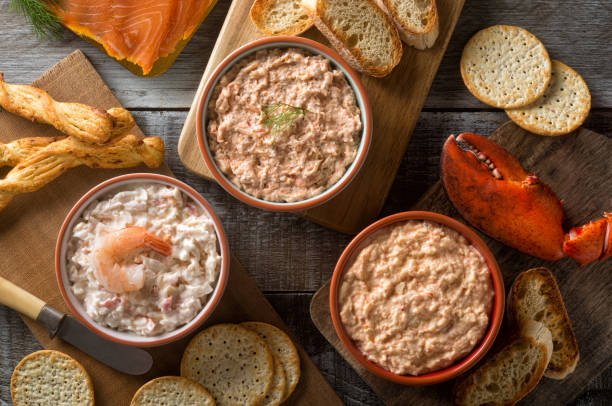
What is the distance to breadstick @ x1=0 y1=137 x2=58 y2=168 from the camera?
2.49 metres

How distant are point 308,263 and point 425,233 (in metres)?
0.70

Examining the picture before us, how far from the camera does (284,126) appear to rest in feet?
7.09

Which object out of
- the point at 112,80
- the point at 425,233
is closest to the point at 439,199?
the point at 425,233

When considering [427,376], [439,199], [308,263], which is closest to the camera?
[427,376]

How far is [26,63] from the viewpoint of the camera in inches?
109

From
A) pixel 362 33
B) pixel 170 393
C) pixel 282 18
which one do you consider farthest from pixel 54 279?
pixel 362 33

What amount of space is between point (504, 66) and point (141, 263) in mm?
1937

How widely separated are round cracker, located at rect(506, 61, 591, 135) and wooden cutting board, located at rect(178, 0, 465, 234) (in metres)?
0.47

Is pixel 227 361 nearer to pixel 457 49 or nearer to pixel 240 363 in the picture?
pixel 240 363

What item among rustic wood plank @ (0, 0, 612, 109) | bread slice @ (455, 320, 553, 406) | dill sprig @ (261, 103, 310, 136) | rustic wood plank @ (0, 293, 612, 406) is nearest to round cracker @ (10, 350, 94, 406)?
rustic wood plank @ (0, 293, 612, 406)

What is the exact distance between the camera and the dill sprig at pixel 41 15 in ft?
8.73

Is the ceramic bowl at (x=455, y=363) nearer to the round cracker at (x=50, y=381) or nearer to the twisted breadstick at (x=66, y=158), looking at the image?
the twisted breadstick at (x=66, y=158)

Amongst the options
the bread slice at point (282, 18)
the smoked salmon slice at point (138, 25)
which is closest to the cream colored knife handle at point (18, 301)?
the smoked salmon slice at point (138, 25)

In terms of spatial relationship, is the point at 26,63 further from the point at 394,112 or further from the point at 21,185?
the point at 394,112
